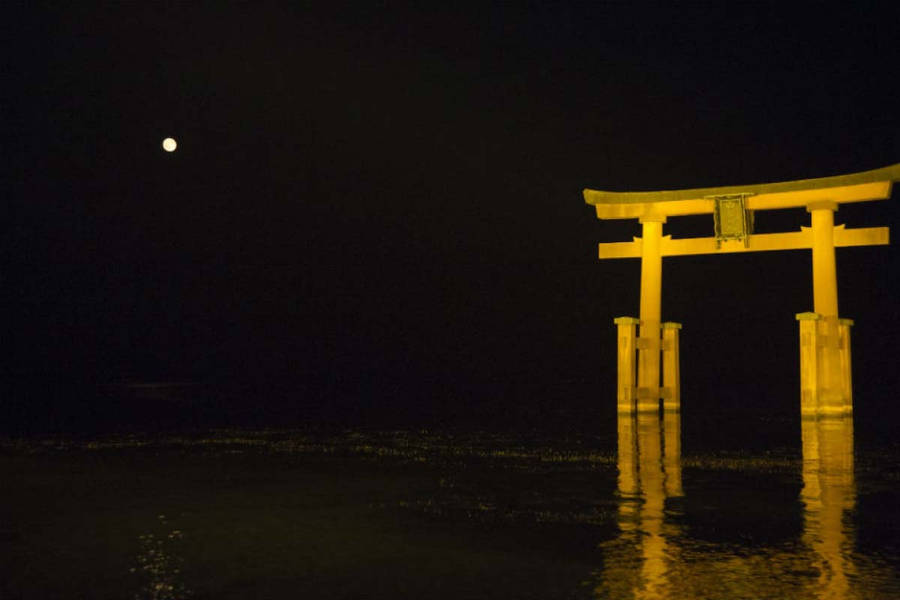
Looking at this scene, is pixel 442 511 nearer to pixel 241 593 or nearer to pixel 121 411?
pixel 241 593

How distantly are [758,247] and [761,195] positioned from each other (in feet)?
3.73

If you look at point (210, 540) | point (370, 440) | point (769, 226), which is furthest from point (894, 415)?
point (769, 226)

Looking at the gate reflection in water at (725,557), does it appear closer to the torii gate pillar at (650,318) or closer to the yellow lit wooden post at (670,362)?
the torii gate pillar at (650,318)

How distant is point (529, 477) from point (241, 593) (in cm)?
609

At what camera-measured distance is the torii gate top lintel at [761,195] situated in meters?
19.7

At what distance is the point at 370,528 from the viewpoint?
8148 millimetres

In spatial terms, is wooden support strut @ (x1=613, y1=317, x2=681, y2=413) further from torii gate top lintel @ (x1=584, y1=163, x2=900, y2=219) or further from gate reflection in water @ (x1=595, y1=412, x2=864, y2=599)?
gate reflection in water @ (x1=595, y1=412, x2=864, y2=599)

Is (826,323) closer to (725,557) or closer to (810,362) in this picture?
(810,362)

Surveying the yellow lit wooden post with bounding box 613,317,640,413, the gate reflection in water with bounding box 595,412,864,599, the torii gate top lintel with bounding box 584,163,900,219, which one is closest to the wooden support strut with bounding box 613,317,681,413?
the yellow lit wooden post with bounding box 613,317,640,413

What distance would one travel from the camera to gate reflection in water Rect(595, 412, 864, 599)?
5.89 meters

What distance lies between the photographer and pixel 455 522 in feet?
27.6

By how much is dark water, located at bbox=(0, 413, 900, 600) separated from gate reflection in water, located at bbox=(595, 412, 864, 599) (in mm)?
24

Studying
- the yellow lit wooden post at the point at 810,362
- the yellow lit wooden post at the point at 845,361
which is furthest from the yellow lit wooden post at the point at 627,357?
the yellow lit wooden post at the point at 845,361

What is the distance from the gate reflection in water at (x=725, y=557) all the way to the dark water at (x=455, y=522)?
0.02 meters
